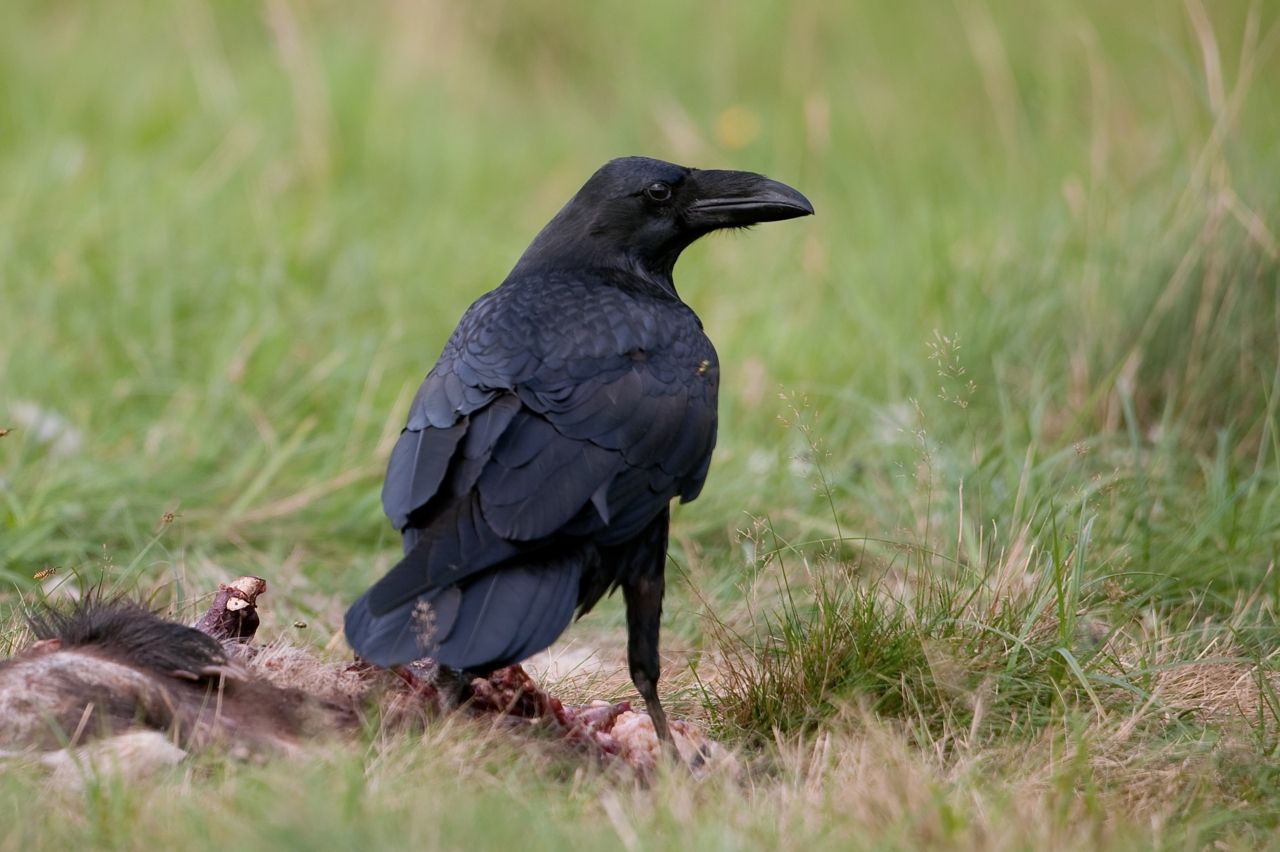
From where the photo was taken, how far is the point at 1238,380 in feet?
15.6

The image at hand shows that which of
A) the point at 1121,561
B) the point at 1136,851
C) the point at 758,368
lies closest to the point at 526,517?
the point at 1136,851

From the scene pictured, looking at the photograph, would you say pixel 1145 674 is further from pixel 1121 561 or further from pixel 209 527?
pixel 209 527

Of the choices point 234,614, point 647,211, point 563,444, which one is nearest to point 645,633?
point 563,444

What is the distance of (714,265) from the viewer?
647 cm

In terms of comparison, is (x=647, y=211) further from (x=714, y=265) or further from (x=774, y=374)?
(x=714, y=265)

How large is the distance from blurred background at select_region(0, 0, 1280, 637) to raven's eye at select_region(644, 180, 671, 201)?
771 mm

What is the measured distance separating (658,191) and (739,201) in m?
0.19

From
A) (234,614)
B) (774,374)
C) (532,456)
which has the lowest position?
(774,374)

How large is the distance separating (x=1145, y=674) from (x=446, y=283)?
3541mm

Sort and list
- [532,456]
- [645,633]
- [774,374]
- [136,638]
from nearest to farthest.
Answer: [136,638]
[532,456]
[645,633]
[774,374]

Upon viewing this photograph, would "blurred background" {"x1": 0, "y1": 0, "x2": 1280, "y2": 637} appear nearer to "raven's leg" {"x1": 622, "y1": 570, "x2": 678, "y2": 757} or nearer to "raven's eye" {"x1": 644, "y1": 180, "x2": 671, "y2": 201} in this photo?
"raven's leg" {"x1": 622, "y1": 570, "x2": 678, "y2": 757}

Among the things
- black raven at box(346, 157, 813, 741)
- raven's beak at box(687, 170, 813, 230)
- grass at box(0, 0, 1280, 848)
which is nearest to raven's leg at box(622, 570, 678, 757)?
black raven at box(346, 157, 813, 741)

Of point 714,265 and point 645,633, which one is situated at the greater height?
point 714,265

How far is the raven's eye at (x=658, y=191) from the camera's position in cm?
379
